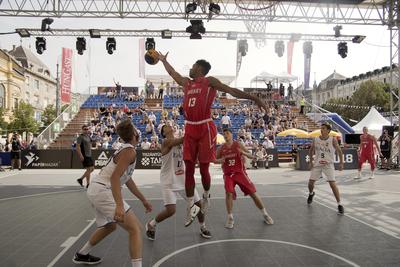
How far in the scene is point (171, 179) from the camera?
590cm

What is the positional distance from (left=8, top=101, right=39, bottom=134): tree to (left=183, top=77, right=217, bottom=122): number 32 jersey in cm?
4371

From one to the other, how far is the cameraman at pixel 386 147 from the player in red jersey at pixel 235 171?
13429mm

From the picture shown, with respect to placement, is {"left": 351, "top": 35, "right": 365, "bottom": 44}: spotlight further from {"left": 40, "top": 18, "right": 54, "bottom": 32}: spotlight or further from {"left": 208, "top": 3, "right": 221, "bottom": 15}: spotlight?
{"left": 40, "top": 18, "right": 54, "bottom": 32}: spotlight

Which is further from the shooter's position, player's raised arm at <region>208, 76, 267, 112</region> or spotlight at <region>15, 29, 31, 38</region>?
spotlight at <region>15, 29, 31, 38</region>

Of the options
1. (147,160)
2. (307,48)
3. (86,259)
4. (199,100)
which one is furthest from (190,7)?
(86,259)

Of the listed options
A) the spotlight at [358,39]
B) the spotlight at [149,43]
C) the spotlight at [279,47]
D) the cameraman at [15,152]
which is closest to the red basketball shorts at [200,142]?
the spotlight at [149,43]

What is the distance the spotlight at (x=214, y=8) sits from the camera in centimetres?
1546

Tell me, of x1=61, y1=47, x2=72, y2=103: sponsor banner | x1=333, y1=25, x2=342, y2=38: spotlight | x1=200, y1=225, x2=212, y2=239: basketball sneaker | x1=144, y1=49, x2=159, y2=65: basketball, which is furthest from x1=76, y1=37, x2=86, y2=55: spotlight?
x1=200, y1=225, x2=212, y2=239: basketball sneaker

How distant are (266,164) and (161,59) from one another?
49.3 ft

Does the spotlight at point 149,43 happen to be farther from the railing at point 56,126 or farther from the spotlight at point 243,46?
the railing at point 56,126

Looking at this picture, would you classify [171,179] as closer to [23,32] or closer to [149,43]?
[149,43]

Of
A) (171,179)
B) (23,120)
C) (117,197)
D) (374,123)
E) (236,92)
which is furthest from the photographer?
(23,120)

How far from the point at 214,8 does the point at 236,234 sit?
11.5 m

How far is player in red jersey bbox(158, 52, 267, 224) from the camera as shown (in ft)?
17.6
